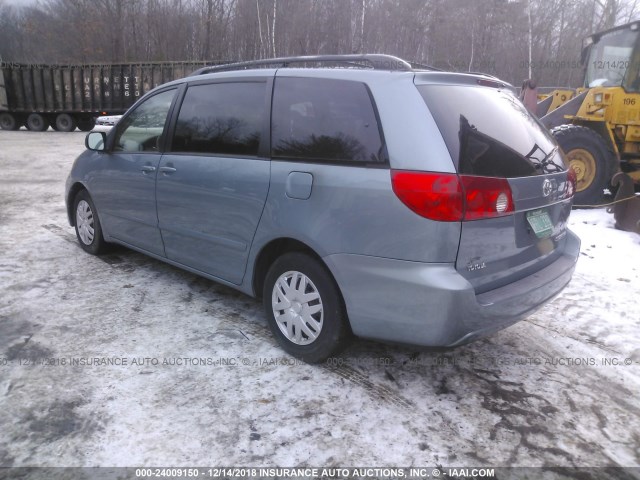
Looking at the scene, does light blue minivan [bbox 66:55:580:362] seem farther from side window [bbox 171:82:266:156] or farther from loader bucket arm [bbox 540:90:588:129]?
loader bucket arm [bbox 540:90:588:129]

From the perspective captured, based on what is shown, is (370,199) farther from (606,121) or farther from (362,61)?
(606,121)

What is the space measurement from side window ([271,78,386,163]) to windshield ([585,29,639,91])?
687 centimetres

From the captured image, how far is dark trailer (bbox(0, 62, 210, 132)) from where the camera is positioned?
23.5 meters

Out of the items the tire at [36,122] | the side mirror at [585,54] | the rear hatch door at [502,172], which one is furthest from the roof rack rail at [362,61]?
the tire at [36,122]

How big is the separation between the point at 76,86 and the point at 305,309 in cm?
2583

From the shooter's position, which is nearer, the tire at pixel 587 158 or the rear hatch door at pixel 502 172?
the rear hatch door at pixel 502 172

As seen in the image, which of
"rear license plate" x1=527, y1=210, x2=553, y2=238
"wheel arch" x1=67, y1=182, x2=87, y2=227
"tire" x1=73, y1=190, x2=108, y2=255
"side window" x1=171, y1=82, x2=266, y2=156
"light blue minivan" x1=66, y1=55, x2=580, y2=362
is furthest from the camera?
"wheel arch" x1=67, y1=182, x2=87, y2=227

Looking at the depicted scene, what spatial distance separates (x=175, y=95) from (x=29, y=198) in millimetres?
5333

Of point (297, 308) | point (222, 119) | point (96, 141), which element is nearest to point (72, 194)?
point (96, 141)

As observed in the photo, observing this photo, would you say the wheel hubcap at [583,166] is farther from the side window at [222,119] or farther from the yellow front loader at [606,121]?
the side window at [222,119]

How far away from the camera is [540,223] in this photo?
8.80 feet

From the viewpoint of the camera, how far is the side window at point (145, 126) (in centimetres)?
383

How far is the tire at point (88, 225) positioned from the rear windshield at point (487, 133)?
3639mm

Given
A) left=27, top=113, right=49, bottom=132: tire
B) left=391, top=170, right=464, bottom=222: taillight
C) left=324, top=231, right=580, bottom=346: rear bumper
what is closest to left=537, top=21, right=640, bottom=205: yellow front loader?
left=324, top=231, right=580, bottom=346: rear bumper
